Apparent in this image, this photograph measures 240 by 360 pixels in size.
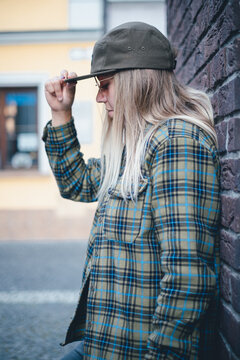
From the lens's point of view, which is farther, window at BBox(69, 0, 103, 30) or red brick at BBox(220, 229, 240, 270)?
window at BBox(69, 0, 103, 30)

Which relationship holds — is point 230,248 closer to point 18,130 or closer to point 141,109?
point 141,109

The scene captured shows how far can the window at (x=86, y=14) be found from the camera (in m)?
6.53

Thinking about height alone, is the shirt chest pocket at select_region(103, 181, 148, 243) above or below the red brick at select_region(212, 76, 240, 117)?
below

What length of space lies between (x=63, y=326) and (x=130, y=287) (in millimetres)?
2322

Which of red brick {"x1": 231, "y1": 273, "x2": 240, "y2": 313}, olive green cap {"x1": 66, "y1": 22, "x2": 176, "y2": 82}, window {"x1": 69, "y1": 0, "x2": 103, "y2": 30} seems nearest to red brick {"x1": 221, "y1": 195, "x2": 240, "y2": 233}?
red brick {"x1": 231, "y1": 273, "x2": 240, "y2": 313}

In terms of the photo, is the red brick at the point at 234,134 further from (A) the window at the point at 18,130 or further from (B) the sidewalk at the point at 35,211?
(A) the window at the point at 18,130

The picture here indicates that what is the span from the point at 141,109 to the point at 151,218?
404mm

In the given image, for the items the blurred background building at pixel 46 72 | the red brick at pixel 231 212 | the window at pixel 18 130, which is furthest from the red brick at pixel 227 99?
the window at pixel 18 130

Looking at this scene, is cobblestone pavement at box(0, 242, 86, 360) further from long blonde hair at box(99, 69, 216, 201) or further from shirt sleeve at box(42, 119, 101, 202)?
long blonde hair at box(99, 69, 216, 201)

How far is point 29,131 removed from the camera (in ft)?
23.5

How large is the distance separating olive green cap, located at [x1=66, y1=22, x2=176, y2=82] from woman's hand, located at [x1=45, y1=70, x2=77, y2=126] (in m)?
0.35

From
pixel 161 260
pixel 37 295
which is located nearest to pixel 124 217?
pixel 161 260

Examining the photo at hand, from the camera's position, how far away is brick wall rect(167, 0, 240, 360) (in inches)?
42.9

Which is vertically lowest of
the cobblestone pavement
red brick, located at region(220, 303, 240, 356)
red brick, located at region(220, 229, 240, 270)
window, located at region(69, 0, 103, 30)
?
the cobblestone pavement
